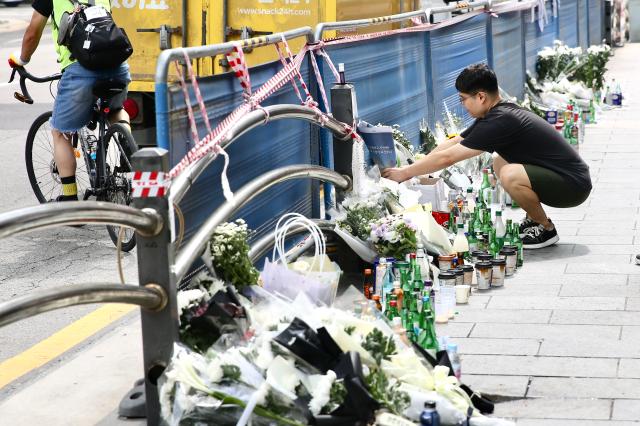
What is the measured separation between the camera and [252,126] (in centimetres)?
576

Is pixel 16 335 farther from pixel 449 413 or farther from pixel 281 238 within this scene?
pixel 449 413

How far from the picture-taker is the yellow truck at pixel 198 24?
1047cm

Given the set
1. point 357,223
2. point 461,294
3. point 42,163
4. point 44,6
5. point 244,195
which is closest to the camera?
point 244,195

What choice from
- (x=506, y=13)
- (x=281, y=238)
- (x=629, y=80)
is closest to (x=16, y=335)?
(x=281, y=238)

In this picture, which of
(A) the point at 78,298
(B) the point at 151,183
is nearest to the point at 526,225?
(B) the point at 151,183

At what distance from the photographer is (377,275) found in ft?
22.6

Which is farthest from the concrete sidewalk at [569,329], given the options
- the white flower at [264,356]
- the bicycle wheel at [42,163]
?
the bicycle wheel at [42,163]

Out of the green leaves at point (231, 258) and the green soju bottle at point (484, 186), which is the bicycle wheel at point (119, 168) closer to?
the green soju bottle at point (484, 186)

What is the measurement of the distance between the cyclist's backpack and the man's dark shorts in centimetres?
302

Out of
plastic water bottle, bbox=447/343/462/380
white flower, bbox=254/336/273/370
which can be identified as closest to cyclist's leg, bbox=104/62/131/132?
plastic water bottle, bbox=447/343/462/380

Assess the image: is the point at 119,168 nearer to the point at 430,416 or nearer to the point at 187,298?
the point at 187,298

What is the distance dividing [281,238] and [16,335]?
1.90 metres

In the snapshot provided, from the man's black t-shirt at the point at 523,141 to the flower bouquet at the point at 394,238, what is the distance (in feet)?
3.90

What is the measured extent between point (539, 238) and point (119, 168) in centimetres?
303
